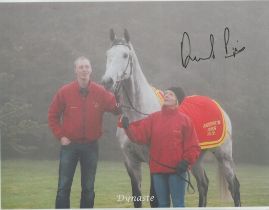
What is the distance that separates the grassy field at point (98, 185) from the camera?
3695 millimetres

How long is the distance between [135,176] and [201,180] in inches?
22.7

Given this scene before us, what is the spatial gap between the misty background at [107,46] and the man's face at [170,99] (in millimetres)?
207

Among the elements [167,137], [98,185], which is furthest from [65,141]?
[167,137]

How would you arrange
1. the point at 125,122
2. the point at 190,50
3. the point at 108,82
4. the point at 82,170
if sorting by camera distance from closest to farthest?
the point at 108,82, the point at 125,122, the point at 82,170, the point at 190,50

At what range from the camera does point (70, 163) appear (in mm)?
3650

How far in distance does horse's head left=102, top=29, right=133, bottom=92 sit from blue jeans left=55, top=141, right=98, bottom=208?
0.57m

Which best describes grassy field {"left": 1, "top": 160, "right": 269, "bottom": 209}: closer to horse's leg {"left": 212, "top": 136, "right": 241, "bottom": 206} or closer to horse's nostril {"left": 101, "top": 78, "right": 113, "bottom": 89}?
horse's leg {"left": 212, "top": 136, "right": 241, "bottom": 206}

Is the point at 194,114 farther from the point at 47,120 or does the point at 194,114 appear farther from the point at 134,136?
the point at 47,120

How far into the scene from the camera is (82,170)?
367 centimetres

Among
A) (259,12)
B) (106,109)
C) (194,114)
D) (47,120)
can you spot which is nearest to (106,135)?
(106,109)

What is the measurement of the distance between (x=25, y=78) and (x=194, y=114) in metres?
1.44
